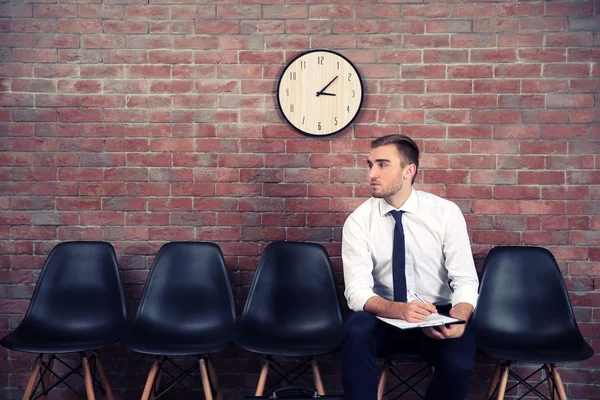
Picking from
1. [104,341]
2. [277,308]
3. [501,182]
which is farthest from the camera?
[501,182]

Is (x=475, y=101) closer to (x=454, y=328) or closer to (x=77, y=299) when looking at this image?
(x=454, y=328)

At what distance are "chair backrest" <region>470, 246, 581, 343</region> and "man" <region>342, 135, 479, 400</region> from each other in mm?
323

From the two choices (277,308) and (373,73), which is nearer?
Answer: (277,308)

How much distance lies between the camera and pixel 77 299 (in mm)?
2529

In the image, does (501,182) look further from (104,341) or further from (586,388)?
(104,341)

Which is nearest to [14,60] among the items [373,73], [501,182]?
[373,73]

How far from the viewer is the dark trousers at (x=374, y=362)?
6.24 feet

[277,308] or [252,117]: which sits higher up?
[252,117]

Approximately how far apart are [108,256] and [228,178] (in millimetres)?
771

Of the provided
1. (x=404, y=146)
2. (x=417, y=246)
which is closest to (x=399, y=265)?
(x=417, y=246)

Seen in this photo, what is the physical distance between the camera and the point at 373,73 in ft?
8.84

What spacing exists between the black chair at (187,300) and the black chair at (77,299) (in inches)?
6.5

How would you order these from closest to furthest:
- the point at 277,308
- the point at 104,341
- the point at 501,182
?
the point at 104,341
the point at 277,308
the point at 501,182

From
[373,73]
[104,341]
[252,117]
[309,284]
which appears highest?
[373,73]
